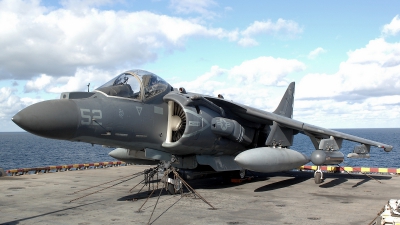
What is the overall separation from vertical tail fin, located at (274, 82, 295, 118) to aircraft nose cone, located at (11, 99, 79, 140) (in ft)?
38.1

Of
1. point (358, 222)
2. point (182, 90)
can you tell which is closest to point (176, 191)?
point (182, 90)

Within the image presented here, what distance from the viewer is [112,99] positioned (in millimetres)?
10203

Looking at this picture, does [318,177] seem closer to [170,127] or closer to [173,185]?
[173,185]

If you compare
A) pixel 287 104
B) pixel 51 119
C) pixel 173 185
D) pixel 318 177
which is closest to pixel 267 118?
pixel 318 177

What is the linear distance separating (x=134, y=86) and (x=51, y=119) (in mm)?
2887

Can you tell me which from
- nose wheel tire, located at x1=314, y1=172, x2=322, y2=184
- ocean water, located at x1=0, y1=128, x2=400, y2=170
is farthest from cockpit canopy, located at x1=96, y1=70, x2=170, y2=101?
ocean water, located at x1=0, y1=128, x2=400, y2=170

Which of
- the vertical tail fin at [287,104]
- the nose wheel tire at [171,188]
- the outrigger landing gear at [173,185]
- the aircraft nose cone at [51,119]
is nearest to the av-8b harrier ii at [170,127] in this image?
the aircraft nose cone at [51,119]

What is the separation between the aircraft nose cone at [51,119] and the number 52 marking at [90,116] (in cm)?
21

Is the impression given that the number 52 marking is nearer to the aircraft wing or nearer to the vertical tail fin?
the aircraft wing

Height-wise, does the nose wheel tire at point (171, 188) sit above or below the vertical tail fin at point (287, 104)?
below

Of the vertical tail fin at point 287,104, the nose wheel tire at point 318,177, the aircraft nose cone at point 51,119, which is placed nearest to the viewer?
the aircraft nose cone at point 51,119

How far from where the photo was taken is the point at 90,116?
9414 millimetres

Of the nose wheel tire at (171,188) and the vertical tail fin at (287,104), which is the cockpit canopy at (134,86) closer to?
the nose wheel tire at (171,188)

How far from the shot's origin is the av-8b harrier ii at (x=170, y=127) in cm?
907
